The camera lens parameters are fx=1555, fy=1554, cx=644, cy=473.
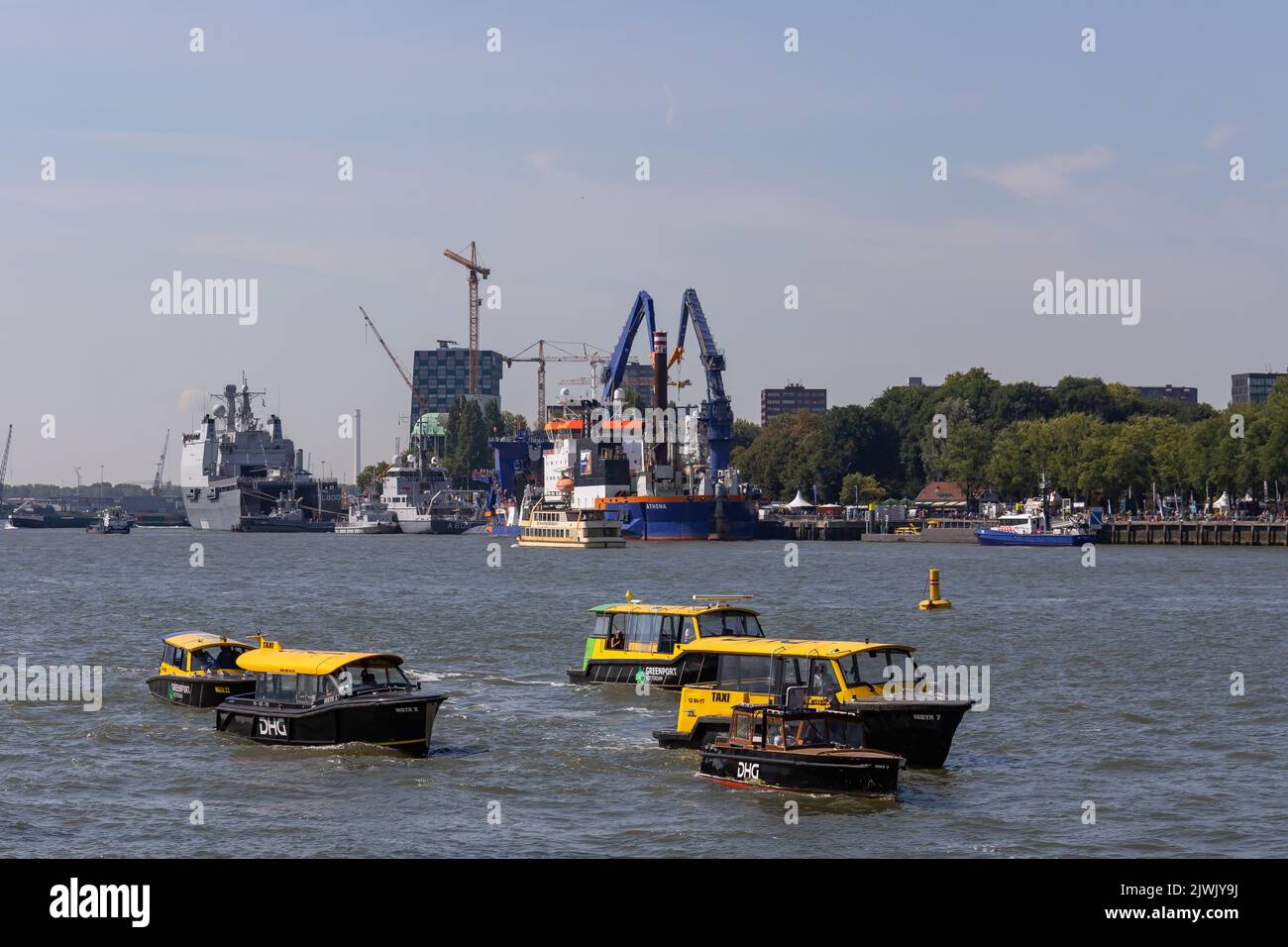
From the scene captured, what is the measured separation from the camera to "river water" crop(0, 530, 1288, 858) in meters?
26.6

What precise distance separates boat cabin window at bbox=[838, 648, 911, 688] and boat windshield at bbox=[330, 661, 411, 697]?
1001cm

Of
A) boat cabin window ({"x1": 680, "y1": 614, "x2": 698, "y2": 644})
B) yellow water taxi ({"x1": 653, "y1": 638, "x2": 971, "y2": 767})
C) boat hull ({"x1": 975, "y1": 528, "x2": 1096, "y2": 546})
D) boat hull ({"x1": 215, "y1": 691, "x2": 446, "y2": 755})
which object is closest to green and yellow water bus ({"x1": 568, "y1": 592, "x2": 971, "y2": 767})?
yellow water taxi ({"x1": 653, "y1": 638, "x2": 971, "y2": 767})

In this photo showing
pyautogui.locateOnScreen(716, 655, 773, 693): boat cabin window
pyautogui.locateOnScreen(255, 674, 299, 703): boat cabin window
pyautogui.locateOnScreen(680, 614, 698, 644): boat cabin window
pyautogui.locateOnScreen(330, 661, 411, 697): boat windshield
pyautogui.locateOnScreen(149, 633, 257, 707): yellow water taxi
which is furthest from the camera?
pyautogui.locateOnScreen(680, 614, 698, 644): boat cabin window

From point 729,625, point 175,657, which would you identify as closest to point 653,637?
point 729,625

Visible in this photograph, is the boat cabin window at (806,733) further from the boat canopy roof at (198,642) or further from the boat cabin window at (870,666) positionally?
the boat canopy roof at (198,642)

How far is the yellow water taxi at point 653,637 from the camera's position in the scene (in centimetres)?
4600

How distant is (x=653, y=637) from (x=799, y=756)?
18.8 meters

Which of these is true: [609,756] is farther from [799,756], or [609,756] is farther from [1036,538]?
[1036,538]

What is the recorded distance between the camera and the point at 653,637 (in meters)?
47.1

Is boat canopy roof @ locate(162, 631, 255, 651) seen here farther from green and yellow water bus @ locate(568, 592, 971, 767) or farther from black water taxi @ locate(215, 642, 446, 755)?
green and yellow water bus @ locate(568, 592, 971, 767)

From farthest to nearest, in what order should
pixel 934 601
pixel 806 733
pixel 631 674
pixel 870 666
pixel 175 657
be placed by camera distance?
pixel 934 601, pixel 631 674, pixel 175 657, pixel 870 666, pixel 806 733

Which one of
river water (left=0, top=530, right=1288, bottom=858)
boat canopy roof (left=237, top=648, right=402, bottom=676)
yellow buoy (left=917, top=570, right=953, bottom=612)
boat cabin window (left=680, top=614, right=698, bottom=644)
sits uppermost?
boat canopy roof (left=237, top=648, right=402, bottom=676)

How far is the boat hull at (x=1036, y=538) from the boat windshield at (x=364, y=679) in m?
149
